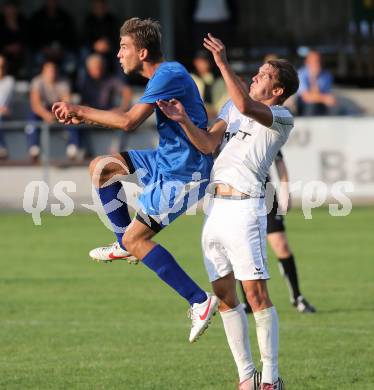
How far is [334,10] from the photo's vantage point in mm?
27859

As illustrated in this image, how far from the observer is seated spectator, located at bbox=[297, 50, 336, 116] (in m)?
23.0

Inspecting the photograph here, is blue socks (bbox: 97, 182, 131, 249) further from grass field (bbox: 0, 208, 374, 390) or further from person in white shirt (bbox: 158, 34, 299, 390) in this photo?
grass field (bbox: 0, 208, 374, 390)

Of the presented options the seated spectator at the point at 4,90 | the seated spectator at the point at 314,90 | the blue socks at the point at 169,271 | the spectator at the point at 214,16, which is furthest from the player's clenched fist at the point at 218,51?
the spectator at the point at 214,16

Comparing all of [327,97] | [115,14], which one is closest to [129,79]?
[115,14]

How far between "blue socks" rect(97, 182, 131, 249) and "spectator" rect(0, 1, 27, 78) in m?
15.1

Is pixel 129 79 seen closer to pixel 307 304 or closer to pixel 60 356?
pixel 307 304

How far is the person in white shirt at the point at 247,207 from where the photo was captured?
8125 mm

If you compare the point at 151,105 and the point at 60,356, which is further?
the point at 60,356

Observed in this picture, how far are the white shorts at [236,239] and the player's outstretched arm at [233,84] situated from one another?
0.72 m

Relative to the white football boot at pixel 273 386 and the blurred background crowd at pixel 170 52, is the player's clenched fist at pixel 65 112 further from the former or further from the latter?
the blurred background crowd at pixel 170 52

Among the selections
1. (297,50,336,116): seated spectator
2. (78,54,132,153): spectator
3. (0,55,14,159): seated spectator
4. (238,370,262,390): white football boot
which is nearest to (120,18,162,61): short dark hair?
(238,370,262,390): white football boot

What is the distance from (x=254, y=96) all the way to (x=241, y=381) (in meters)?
1.87

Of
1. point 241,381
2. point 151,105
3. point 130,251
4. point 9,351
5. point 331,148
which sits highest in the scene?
point 151,105

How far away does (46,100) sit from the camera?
72.9 feet
